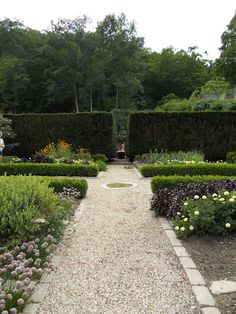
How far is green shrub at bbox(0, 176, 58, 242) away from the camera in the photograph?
15.3ft

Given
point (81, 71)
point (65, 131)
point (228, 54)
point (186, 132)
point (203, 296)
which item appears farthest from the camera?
point (81, 71)

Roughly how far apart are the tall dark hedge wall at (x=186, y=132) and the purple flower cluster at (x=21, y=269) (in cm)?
1220

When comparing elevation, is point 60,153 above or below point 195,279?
below

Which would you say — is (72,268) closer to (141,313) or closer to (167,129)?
(141,313)

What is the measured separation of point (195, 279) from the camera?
3893 millimetres

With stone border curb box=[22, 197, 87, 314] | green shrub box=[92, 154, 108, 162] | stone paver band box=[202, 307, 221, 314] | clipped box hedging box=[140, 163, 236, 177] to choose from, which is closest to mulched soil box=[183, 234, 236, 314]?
stone paver band box=[202, 307, 221, 314]

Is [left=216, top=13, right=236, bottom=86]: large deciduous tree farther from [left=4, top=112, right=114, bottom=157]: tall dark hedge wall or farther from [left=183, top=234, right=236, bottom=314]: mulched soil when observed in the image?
[left=183, top=234, right=236, bottom=314]: mulched soil

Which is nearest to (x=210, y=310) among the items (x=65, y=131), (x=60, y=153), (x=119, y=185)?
(x=119, y=185)

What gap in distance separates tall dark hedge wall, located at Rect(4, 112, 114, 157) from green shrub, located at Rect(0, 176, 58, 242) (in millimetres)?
11431

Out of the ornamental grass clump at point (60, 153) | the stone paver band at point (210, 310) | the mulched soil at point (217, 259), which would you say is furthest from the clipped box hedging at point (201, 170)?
the stone paver band at point (210, 310)

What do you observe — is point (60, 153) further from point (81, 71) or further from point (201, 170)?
point (81, 71)

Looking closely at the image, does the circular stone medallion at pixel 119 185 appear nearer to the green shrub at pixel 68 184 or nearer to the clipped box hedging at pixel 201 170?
the clipped box hedging at pixel 201 170

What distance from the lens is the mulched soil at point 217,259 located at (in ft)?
11.2

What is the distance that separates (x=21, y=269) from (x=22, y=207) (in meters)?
1.41
